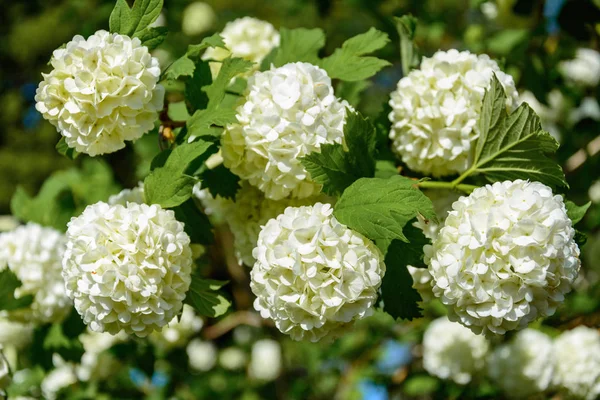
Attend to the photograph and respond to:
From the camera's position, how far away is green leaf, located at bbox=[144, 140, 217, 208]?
1325mm

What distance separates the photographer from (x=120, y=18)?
1414 mm

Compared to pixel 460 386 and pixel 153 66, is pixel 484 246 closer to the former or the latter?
pixel 153 66

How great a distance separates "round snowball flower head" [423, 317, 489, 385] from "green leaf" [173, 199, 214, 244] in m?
1.47

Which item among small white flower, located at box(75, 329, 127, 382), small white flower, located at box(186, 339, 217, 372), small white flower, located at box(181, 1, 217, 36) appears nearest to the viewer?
small white flower, located at box(75, 329, 127, 382)

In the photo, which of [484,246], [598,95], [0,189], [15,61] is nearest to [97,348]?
[484,246]

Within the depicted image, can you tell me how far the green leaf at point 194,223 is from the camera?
148cm

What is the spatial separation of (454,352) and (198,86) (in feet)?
5.49

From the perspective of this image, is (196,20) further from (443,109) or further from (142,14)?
(443,109)

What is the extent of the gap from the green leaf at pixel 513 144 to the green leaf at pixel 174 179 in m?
0.64

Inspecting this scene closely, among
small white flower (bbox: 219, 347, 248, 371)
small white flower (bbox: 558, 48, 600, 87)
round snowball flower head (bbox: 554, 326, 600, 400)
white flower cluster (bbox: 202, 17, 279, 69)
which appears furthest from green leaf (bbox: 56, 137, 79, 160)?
small white flower (bbox: 219, 347, 248, 371)

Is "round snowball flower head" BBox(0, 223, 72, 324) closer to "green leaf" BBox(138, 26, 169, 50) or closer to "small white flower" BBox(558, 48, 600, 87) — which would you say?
"green leaf" BBox(138, 26, 169, 50)

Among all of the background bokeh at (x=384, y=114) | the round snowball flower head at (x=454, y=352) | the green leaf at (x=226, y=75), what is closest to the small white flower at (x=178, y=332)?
the background bokeh at (x=384, y=114)

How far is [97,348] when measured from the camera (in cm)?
271

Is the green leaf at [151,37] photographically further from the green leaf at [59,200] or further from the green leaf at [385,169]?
the green leaf at [59,200]
